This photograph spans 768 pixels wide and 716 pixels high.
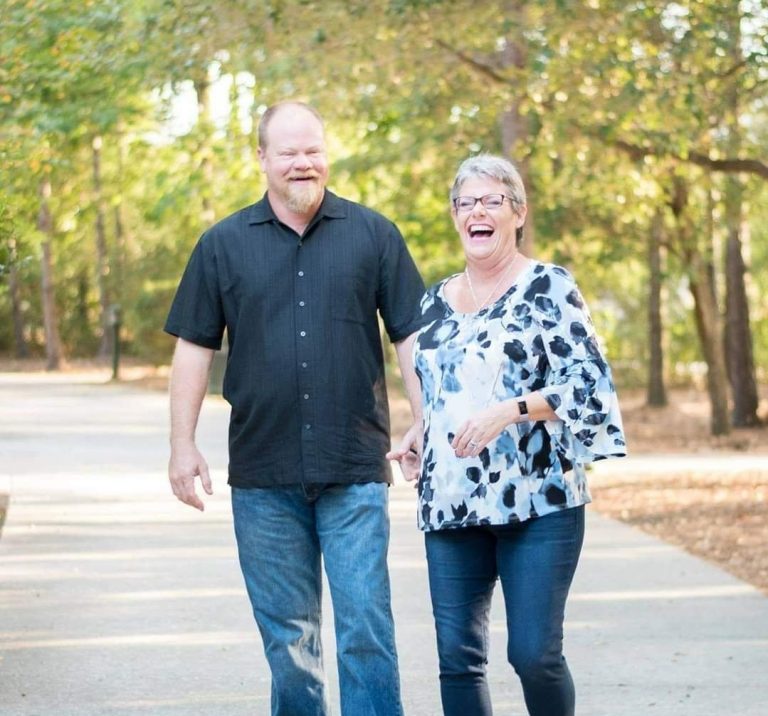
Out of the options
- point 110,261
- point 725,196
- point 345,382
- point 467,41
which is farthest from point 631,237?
point 110,261

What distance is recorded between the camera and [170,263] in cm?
3872

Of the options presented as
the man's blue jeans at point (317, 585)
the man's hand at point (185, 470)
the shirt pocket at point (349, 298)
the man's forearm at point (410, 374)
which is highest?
the shirt pocket at point (349, 298)

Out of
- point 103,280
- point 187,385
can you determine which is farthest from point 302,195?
point 103,280

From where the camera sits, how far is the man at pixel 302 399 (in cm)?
494

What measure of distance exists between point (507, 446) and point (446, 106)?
42.2 ft

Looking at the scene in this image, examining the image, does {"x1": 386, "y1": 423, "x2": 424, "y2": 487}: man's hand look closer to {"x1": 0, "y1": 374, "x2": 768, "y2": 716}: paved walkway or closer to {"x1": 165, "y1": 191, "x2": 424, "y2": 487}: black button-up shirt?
{"x1": 165, "y1": 191, "x2": 424, "y2": 487}: black button-up shirt

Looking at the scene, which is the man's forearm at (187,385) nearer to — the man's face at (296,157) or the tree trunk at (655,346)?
the man's face at (296,157)

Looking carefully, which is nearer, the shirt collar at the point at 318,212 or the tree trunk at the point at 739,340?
the shirt collar at the point at 318,212

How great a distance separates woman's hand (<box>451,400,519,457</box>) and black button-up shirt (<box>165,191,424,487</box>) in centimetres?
55

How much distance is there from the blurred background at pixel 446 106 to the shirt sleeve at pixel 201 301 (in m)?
3.15

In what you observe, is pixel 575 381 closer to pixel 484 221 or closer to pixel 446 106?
pixel 484 221

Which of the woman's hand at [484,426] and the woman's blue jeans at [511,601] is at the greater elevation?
the woman's hand at [484,426]

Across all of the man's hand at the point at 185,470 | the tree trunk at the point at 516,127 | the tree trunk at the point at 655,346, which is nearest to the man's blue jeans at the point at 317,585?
the man's hand at the point at 185,470

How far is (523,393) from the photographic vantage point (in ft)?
15.1
